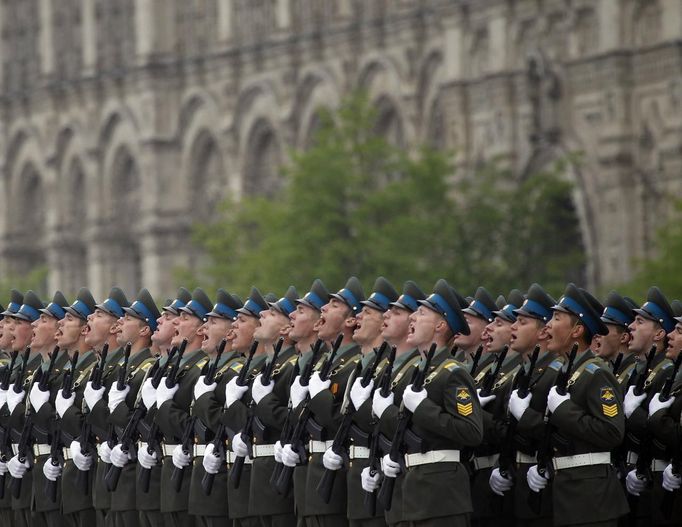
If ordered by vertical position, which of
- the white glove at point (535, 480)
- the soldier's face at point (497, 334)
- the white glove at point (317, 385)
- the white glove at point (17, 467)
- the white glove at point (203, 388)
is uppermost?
the soldier's face at point (497, 334)

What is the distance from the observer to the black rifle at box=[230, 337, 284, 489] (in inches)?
707

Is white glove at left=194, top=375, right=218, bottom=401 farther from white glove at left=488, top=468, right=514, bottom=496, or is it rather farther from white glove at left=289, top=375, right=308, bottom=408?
white glove at left=488, top=468, right=514, bottom=496

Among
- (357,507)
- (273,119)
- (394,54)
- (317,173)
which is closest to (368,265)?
(317,173)

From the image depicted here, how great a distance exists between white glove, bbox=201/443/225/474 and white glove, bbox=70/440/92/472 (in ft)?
5.40

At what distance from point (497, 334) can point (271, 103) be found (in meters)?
44.3

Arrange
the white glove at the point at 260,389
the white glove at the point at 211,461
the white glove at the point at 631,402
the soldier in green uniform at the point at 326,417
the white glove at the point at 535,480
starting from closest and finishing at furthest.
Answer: the white glove at the point at 535,480 → the white glove at the point at 631,402 → the soldier in green uniform at the point at 326,417 → the white glove at the point at 260,389 → the white glove at the point at 211,461

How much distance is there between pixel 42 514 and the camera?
2011cm

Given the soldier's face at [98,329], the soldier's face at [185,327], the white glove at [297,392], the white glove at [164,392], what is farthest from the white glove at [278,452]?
the soldier's face at [98,329]

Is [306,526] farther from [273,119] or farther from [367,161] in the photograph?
[273,119]

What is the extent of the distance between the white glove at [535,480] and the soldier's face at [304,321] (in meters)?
2.43

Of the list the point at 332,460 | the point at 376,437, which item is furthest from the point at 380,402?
the point at 332,460

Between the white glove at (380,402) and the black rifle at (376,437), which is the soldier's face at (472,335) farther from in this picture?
the white glove at (380,402)

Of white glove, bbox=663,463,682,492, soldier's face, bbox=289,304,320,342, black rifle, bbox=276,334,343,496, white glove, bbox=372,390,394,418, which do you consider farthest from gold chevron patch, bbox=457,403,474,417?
soldier's face, bbox=289,304,320,342

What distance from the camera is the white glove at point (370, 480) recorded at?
53.8ft
